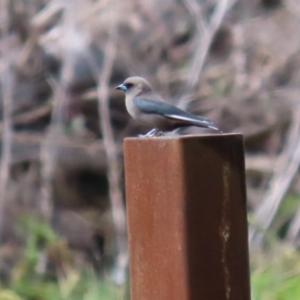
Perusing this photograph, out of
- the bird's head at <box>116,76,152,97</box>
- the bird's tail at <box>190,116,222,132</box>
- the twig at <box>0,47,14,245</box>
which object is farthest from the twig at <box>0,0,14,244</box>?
the bird's tail at <box>190,116,222,132</box>

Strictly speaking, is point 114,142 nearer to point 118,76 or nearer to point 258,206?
point 118,76

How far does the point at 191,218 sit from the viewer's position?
1.60m

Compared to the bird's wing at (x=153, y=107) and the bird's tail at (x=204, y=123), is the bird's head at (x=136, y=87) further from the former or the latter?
the bird's tail at (x=204, y=123)

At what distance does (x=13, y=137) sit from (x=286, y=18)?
2536mm

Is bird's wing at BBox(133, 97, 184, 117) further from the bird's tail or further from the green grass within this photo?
the green grass

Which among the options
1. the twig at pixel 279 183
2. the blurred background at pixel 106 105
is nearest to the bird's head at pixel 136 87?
the twig at pixel 279 183

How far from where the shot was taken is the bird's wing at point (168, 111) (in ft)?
7.42

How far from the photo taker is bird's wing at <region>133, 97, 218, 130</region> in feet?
7.42

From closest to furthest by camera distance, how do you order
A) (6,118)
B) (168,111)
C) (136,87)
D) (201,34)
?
(168,111) → (136,87) → (6,118) → (201,34)

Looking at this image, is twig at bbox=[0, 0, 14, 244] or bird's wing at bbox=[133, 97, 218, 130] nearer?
bird's wing at bbox=[133, 97, 218, 130]

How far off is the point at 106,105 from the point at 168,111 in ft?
9.54

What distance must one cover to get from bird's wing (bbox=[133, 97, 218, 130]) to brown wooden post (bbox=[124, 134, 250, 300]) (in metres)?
→ 0.54

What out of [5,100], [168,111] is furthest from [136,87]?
[5,100]

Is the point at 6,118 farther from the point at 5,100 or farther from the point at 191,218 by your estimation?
the point at 191,218
